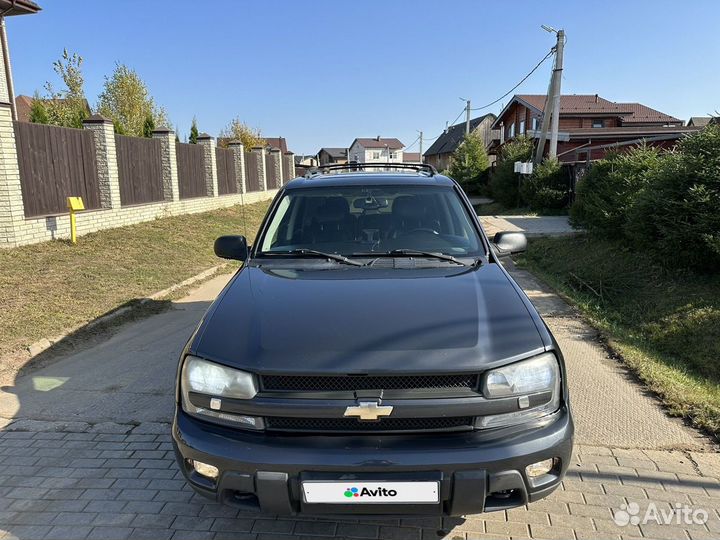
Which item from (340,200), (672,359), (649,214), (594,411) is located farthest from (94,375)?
(649,214)

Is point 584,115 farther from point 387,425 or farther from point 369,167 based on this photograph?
point 387,425

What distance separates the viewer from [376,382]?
2.24m

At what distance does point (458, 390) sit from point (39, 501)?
2436 mm

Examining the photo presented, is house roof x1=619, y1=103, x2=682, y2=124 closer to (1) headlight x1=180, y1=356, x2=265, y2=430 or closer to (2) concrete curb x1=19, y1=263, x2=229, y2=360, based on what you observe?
(2) concrete curb x1=19, y1=263, x2=229, y2=360

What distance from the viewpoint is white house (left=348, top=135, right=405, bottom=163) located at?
110219 mm

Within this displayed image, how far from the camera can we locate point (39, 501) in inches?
117

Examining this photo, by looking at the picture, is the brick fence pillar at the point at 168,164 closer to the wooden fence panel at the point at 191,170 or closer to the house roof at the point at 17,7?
the wooden fence panel at the point at 191,170

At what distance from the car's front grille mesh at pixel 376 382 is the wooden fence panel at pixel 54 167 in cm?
892

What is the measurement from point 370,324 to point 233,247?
1.71 meters

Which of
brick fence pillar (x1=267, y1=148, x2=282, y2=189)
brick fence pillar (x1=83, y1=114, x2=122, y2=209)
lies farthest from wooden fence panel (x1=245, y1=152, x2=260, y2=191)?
brick fence pillar (x1=83, y1=114, x2=122, y2=209)

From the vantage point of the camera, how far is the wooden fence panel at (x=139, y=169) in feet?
41.2

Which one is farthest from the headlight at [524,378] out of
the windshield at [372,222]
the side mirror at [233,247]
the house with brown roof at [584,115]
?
the house with brown roof at [584,115]

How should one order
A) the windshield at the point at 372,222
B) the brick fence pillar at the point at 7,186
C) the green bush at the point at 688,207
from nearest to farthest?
the windshield at the point at 372,222
the green bush at the point at 688,207
the brick fence pillar at the point at 7,186

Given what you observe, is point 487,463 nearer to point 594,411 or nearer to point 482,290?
point 482,290
